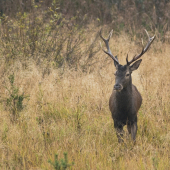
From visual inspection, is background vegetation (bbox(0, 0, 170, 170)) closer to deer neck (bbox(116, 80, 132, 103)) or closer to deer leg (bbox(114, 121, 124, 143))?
deer leg (bbox(114, 121, 124, 143))

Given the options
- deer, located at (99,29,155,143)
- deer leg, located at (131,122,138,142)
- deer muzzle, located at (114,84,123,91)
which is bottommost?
deer leg, located at (131,122,138,142)

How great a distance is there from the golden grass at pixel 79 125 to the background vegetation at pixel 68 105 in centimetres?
1

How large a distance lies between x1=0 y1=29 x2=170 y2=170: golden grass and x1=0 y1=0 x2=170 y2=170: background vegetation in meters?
0.01

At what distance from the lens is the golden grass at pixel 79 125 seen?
4.01 metres

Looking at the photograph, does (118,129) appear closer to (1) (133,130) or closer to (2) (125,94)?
(1) (133,130)

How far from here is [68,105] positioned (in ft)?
19.1

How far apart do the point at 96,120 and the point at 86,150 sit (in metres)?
1.32

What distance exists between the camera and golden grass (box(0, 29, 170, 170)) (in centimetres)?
401

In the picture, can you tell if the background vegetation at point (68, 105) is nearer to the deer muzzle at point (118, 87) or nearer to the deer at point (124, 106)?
the deer at point (124, 106)

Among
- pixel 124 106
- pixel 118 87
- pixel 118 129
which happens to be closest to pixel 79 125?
pixel 118 129

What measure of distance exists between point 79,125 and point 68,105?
0.96 m

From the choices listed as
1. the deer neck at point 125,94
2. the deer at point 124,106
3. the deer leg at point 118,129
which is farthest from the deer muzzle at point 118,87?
the deer leg at point 118,129

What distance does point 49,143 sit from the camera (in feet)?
14.7

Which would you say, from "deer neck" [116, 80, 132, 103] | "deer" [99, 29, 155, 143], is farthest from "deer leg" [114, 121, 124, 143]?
"deer neck" [116, 80, 132, 103]
